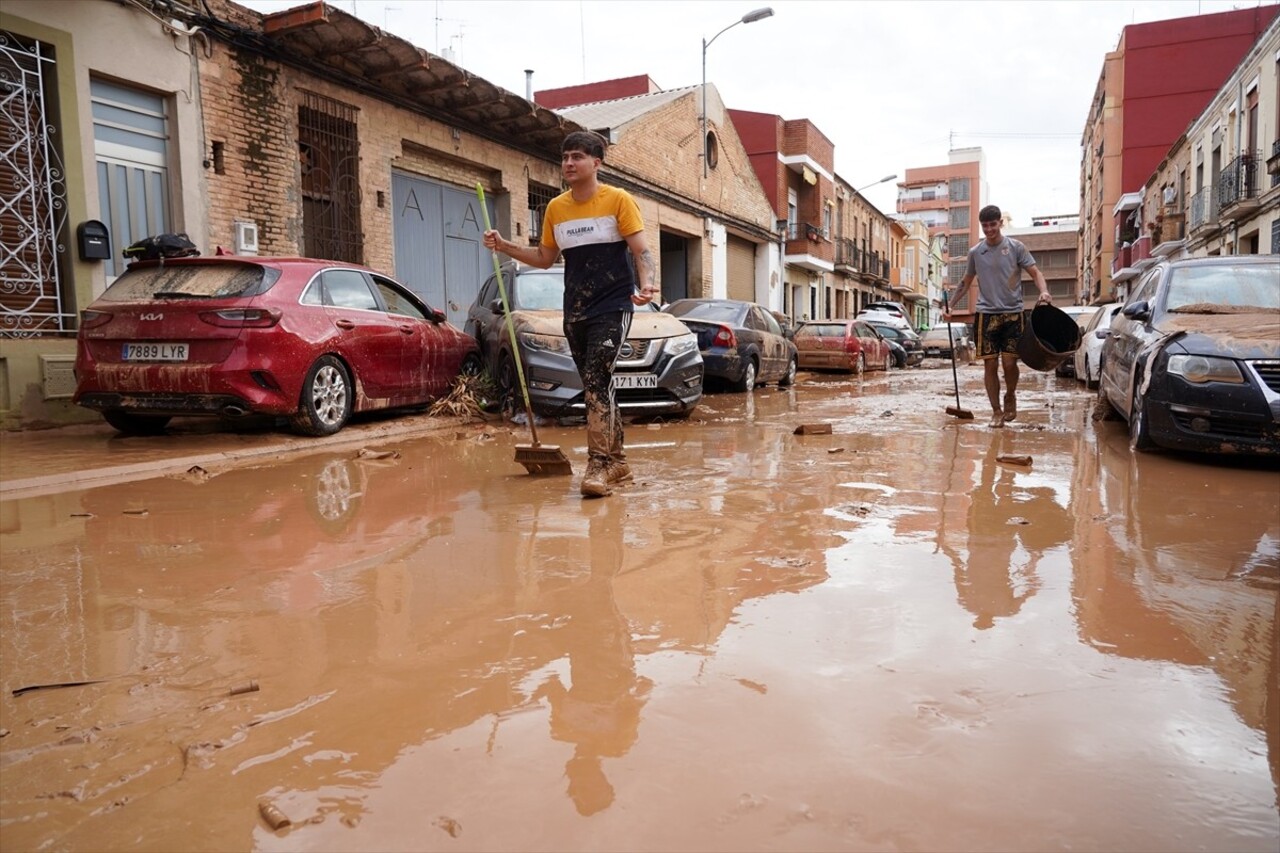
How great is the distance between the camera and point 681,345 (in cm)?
899

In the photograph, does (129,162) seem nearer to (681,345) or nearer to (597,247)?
(681,345)

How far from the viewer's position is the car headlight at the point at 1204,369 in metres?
5.52

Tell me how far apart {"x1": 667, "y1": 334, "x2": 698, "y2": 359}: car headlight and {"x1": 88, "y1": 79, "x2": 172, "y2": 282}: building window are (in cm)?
594

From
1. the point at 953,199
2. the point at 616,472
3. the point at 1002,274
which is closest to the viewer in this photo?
the point at 616,472

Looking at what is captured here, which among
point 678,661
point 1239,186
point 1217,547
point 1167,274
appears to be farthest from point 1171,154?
point 678,661

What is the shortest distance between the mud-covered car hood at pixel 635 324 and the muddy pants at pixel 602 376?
2.65 meters

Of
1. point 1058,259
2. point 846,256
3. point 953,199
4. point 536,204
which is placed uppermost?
point 953,199

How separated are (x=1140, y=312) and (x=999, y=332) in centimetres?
159

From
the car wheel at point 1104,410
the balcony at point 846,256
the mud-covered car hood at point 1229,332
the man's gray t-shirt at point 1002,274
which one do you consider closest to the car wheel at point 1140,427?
the mud-covered car hood at point 1229,332

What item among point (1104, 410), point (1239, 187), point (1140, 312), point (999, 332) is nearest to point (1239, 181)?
point (1239, 187)

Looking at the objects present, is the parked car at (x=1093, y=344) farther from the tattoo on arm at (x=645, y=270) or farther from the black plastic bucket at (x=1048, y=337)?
the tattoo on arm at (x=645, y=270)

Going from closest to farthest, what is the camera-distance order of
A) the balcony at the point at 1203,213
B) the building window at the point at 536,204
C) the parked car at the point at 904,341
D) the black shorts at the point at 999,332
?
1. the black shorts at the point at 999,332
2. the building window at the point at 536,204
3. the parked car at the point at 904,341
4. the balcony at the point at 1203,213

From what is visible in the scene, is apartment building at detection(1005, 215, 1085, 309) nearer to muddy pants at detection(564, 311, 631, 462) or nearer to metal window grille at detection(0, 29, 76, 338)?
metal window grille at detection(0, 29, 76, 338)

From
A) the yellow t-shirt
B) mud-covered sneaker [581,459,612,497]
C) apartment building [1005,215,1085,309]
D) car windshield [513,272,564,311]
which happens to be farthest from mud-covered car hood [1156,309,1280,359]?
apartment building [1005,215,1085,309]
